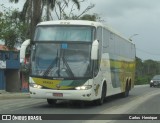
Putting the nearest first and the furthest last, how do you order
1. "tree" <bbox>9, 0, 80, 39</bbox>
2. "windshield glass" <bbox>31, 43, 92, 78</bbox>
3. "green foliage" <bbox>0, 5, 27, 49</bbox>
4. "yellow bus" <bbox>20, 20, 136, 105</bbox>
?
"yellow bus" <bbox>20, 20, 136, 105</bbox> < "windshield glass" <bbox>31, 43, 92, 78</bbox> < "tree" <bbox>9, 0, 80, 39</bbox> < "green foliage" <bbox>0, 5, 27, 49</bbox>

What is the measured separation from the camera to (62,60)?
19.9m

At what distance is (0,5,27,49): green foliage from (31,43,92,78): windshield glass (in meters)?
31.2

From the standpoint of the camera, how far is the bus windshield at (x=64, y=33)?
2025cm

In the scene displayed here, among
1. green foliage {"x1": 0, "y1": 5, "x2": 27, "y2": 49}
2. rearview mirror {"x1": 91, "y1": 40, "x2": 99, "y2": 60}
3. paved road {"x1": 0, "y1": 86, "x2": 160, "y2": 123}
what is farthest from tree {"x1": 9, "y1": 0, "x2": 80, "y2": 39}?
rearview mirror {"x1": 91, "y1": 40, "x2": 99, "y2": 60}

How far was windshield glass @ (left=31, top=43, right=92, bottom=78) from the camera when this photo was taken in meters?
19.8

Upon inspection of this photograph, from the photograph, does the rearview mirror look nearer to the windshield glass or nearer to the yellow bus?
the yellow bus

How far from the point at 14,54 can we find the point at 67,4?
26.1ft

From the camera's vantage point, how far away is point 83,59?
65.1ft

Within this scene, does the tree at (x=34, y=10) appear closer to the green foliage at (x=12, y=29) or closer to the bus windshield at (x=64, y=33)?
the green foliage at (x=12, y=29)

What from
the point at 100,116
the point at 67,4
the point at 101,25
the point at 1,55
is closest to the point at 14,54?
the point at 1,55

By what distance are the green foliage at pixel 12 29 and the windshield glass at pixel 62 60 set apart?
3121 cm

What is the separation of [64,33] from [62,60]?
4.20 feet

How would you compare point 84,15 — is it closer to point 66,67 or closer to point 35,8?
point 35,8

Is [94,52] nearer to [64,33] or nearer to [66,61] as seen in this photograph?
[66,61]
